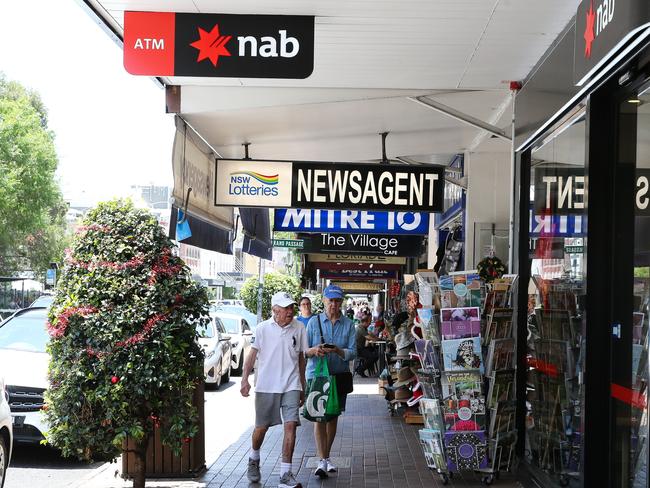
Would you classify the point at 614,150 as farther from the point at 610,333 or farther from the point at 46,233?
the point at 46,233

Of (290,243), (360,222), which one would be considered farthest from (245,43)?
(290,243)

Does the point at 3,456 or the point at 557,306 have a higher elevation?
the point at 557,306

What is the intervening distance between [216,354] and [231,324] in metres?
5.01

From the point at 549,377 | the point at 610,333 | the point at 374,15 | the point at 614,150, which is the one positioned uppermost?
the point at 374,15

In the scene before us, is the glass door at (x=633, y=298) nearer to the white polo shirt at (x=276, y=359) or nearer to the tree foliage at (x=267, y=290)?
the white polo shirt at (x=276, y=359)

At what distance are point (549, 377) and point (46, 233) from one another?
5169 centimetres

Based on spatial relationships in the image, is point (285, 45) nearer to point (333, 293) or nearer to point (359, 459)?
point (333, 293)

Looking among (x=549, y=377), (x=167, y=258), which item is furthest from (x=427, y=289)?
(x=167, y=258)

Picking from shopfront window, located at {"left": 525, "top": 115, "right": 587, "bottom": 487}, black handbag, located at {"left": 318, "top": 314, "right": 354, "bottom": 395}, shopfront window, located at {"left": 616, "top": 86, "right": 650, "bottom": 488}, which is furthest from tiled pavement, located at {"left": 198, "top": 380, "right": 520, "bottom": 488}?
shopfront window, located at {"left": 616, "top": 86, "right": 650, "bottom": 488}

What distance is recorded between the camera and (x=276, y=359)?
8367 millimetres

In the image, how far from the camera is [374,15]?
6.71 m

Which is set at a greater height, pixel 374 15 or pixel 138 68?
pixel 374 15

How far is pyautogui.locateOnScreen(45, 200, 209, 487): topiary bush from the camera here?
691cm

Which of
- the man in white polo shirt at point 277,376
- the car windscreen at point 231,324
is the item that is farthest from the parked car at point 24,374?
the car windscreen at point 231,324
